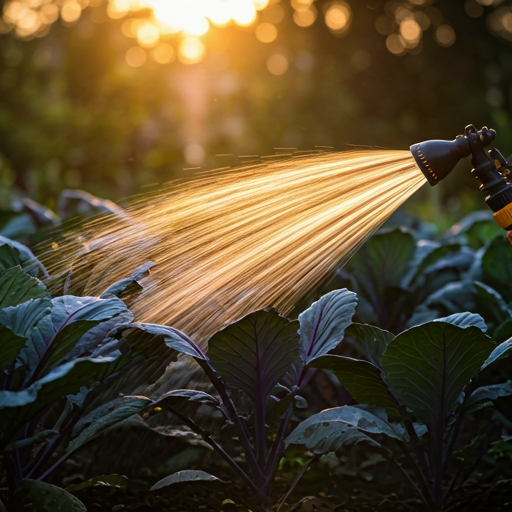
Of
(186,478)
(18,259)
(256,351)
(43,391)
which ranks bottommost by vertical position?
(186,478)

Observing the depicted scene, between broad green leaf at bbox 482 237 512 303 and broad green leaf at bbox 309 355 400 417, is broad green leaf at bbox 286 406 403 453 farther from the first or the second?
broad green leaf at bbox 482 237 512 303

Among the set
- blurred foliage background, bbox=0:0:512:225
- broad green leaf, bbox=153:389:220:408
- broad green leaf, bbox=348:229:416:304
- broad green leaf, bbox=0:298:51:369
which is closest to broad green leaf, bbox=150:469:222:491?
broad green leaf, bbox=153:389:220:408

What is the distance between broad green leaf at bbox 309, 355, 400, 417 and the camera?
1.17 meters

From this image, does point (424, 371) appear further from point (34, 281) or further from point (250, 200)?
point (34, 281)

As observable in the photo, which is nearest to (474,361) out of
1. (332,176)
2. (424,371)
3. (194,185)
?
(424,371)

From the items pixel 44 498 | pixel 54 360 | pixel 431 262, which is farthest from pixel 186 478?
pixel 431 262

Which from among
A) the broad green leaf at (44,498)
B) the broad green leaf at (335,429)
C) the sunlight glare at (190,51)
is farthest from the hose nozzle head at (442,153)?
the sunlight glare at (190,51)

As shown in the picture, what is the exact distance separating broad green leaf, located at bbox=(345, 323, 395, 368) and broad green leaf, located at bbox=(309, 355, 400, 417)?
0.12 m

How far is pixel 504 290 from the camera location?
83.7 inches

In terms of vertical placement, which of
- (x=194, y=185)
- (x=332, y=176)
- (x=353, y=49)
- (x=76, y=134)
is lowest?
(x=332, y=176)

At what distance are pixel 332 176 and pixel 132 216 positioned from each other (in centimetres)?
76

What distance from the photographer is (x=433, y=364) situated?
1.19m

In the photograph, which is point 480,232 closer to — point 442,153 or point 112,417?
point 442,153

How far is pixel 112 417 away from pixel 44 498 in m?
0.21
